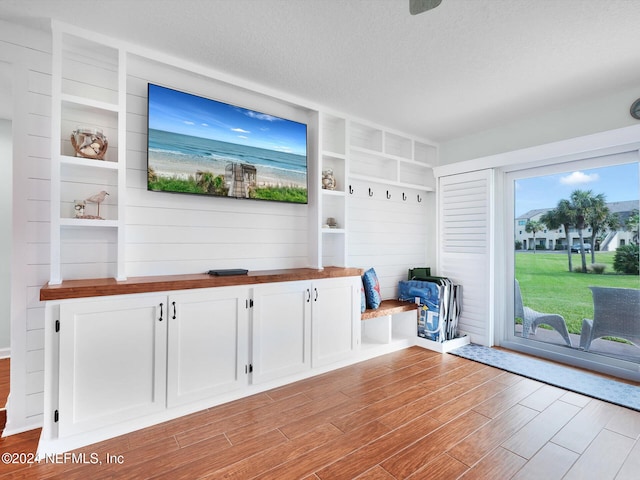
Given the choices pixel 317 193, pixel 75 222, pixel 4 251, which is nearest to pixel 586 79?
pixel 317 193

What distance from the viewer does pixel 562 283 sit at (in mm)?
3574

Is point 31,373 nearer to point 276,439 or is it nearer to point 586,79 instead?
point 276,439

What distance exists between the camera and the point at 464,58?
2.52 m

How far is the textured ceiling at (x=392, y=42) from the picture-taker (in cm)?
201

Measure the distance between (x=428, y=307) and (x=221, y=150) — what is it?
2.84 metres

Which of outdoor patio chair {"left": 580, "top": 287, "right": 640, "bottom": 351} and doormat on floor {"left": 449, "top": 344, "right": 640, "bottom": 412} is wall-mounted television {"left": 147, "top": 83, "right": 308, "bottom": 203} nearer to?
doormat on floor {"left": 449, "top": 344, "right": 640, "bottom": 412}

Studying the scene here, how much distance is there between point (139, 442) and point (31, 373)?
0.89 m

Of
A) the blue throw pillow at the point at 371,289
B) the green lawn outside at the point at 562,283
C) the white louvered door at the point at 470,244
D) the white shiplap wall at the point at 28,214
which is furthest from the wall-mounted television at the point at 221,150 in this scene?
the green lawn outside at the point at 562,283

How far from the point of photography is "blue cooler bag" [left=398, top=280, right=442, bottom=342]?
3.80 meters

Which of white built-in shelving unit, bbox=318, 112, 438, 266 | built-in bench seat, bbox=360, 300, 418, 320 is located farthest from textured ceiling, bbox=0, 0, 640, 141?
built-in bench seat, bbox=360, 300, 418, 320

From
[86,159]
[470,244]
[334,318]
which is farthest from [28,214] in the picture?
[470,244]

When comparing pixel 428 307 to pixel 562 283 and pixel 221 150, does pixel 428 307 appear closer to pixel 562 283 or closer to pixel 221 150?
pixel 562 283

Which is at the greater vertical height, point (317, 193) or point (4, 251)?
point (317, 193)

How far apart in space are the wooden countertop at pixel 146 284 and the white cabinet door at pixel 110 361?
2.6 inches
